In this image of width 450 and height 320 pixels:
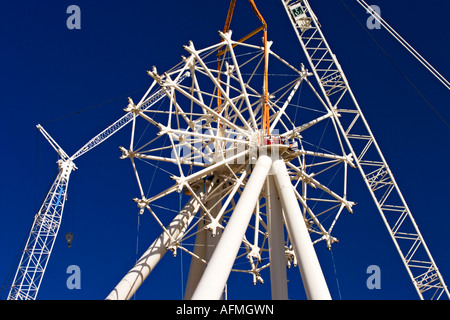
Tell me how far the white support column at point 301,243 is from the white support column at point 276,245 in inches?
48.5

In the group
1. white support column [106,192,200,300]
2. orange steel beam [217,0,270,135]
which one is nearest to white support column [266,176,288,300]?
orange steel beam [217,0,270,135]

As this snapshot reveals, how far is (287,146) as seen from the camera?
123ft

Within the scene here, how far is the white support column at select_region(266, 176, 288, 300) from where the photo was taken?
111 ft

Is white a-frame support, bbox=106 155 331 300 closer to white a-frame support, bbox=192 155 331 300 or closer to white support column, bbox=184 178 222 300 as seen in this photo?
white a-frame support, bbox=192 155 331 300

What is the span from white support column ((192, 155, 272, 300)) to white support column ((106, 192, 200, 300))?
30.7 ft

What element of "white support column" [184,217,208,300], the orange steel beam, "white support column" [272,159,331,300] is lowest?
"white support column" [272,159,331,300]

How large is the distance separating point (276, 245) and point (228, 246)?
5.95 metres

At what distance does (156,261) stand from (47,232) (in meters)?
52.8

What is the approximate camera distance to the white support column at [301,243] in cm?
2930

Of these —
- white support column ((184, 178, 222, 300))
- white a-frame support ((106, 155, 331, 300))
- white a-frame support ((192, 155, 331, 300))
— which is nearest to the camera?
white a-frame support ((192, 155, 331, 300))

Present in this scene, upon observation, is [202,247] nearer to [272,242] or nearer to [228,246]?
[272,242]

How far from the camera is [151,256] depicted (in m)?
41.5

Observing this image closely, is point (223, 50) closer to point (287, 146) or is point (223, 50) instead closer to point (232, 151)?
point (232, 151)
